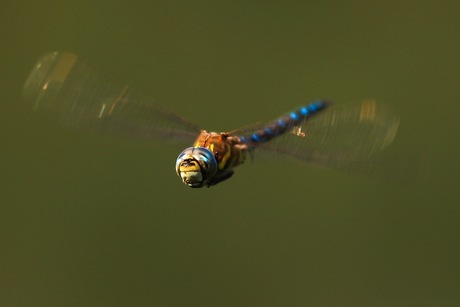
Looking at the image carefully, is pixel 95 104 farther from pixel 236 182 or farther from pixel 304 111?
pixel 236 182

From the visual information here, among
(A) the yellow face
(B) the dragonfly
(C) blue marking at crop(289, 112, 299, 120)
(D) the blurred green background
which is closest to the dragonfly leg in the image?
(B) the dragonfly

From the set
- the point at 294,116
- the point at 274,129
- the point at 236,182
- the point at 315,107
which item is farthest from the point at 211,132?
the point at 236,182

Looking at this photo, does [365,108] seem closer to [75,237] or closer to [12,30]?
[75,237]

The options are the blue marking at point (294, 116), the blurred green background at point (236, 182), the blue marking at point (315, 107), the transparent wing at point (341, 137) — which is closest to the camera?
the transparent wing at point (341, 137)

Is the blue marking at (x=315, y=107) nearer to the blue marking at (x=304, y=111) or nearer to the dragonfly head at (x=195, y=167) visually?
the blue marking at (x=304, y=111)

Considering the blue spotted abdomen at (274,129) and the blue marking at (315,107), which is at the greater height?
the blue marking at (315,107)

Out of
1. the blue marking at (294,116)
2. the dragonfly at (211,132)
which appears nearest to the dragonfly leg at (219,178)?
the dragonfly at (211,132)

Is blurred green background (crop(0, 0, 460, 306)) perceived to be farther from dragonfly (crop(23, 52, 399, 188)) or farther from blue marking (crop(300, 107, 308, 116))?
dragonfly (crop(23, 52, 399, 188))
